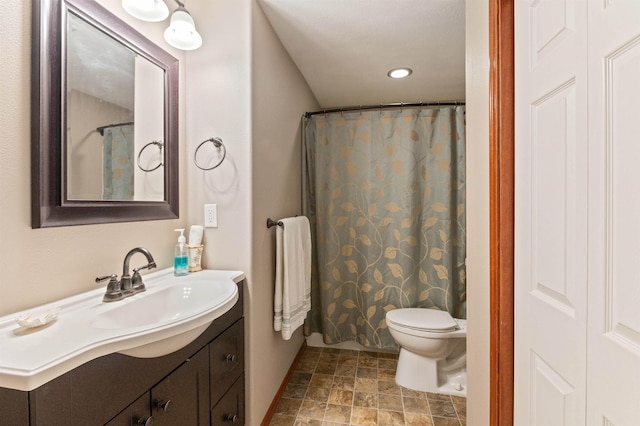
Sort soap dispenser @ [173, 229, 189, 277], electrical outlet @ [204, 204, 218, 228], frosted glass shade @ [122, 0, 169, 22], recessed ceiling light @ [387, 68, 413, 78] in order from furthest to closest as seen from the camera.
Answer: recessed ceiling light @ [387, 68, 413, 78]
electrical outlet @ [204, 204, 218, 228]
soap dispenser @ [173, 229, 189, 277]
frosted glass shade @ [122, 0, 169, 22]

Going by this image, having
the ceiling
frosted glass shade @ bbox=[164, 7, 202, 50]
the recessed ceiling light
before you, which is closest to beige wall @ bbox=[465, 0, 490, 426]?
the ceiling

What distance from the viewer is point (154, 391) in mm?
827

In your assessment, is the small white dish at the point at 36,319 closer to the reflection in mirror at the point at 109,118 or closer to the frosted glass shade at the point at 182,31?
the reflection in mirror at the point at 109,118

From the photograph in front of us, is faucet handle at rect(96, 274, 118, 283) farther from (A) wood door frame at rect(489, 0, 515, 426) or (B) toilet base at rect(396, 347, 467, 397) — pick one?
(B) toilet base at rect(396, 347, 467, 397)

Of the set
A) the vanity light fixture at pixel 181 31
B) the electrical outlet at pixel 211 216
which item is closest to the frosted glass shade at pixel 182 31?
the vanity light fixture at pixel 181 31

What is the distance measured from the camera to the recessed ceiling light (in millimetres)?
2150

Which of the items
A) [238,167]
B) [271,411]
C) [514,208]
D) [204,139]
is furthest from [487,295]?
[204,139]

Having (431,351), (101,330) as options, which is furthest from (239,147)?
(431,351)

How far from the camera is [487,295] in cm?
108

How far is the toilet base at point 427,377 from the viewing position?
1.92 metres

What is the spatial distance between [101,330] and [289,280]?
40.8 inches

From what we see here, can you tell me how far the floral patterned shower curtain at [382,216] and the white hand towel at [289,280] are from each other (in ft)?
1.87
